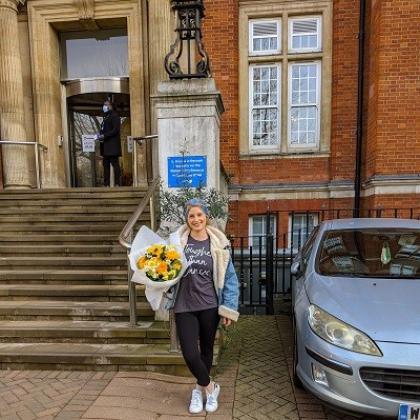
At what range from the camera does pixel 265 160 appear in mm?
8547

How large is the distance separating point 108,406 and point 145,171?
6.38m

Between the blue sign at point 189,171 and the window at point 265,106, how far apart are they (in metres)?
4.53

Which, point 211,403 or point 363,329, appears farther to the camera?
point 211,403

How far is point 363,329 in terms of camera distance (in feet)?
8.59

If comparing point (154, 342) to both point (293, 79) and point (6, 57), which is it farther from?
point (6, 57)

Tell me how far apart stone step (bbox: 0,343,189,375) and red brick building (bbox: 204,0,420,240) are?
14.7 ft

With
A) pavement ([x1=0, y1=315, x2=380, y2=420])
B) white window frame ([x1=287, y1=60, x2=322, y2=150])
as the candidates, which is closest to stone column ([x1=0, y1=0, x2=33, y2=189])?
pavement ([x1=0, y1=315, x2=380, y2=420])

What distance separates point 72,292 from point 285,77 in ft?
21.1

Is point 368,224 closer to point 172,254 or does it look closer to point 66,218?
point 172,254

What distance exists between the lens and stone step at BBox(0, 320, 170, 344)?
409 centimetres

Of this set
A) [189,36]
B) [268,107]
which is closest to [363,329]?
[189,36]

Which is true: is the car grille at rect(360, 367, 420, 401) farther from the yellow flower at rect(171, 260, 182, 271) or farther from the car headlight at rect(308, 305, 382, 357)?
the yellow flower at rect(171, 260, 182, 271)

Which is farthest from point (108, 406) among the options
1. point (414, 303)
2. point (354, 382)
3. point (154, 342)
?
point (414, 303)

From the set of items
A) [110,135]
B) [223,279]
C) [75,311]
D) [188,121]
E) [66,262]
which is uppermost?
[110,135]
